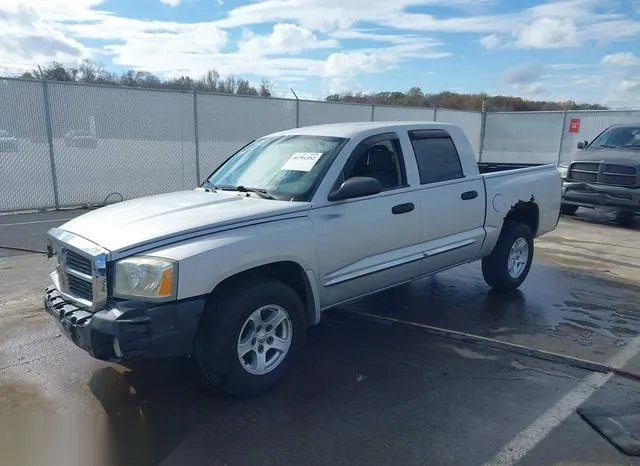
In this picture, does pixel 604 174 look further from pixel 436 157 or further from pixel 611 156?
pixel 436 157

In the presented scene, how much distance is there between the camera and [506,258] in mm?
6199

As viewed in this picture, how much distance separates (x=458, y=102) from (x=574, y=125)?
45.4 ft

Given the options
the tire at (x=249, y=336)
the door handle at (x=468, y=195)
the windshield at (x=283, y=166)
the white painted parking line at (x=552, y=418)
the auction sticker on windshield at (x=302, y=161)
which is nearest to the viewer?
the white painted parking line at (x=552, y=418)

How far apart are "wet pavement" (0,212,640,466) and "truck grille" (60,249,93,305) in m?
0.77

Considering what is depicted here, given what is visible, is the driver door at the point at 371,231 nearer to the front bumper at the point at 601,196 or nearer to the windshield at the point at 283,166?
the windshield at the point at 283,166

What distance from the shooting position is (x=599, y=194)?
11539mm

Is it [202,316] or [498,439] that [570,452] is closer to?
[498,439]

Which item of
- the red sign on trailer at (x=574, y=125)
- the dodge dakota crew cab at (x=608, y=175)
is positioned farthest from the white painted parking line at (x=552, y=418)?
the red sign on trailer at (x=574, y=125)

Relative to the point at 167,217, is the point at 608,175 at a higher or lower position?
lower

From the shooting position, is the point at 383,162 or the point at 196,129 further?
the point at 196,129

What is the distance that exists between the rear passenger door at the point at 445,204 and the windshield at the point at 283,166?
104 centimetres

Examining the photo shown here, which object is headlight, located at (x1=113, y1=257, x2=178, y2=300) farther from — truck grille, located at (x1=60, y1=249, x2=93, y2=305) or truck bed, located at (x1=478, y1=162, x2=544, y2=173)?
truck bed, located at (x1=478, y1=162, x2=544, y2=173)

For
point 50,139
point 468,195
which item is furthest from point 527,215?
point 50,139

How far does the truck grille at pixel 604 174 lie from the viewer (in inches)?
436
